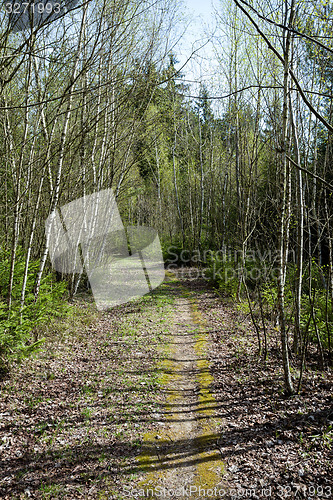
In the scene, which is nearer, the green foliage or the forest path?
the forest path

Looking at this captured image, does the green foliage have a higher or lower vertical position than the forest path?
higher

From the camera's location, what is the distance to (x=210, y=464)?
2.98m

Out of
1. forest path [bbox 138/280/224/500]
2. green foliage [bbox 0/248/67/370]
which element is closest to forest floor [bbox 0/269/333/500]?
forest path [bbox 138/280/224/500]

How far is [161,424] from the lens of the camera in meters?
3.61

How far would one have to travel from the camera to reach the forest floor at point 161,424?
2.74 m

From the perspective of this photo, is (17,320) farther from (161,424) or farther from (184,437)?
(184,437)

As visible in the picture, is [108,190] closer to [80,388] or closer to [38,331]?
[38,331]

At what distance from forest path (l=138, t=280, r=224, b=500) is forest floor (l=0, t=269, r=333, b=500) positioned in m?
0.01

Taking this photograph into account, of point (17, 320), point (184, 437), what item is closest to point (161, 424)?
point (184, 437)

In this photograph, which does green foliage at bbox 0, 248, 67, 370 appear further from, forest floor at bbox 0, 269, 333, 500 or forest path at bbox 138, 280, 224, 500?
→ forest path at bbox 138, 280, 224, 500

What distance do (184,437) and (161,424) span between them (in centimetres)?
32

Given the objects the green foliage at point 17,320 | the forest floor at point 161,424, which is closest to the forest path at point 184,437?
the forest floor at point 161,424

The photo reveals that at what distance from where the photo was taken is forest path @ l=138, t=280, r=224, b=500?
9.05ft

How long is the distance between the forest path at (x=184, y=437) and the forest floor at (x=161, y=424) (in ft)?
0.03
